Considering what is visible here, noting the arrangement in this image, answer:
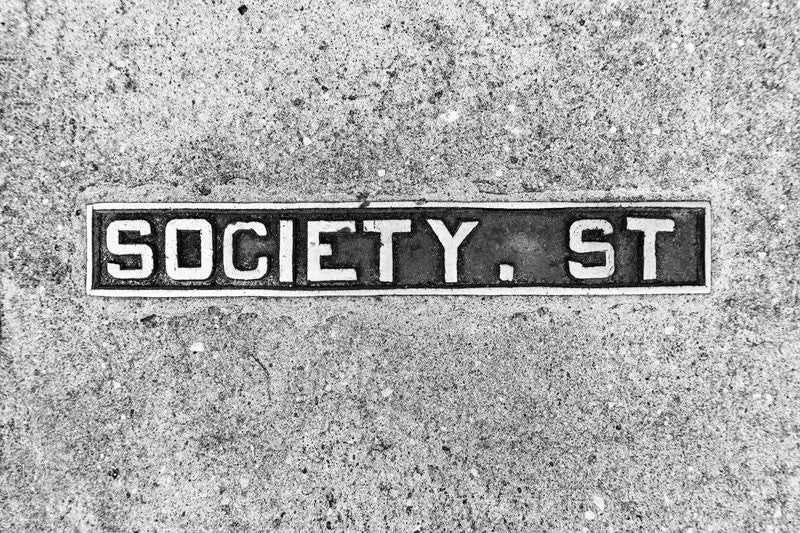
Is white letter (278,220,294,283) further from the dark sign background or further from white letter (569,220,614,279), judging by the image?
white letter (569,220,614,279)

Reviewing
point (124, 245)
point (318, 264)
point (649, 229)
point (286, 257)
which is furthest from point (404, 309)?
point (124, 245)

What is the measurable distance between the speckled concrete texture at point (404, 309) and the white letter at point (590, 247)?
142 mm

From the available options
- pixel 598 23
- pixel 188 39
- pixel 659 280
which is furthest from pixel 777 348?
pixel 188 39

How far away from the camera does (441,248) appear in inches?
71.4

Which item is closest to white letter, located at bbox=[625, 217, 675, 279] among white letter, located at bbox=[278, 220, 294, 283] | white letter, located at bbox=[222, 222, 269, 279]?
white letter, located at bbox=[278, 220, 294, 283]

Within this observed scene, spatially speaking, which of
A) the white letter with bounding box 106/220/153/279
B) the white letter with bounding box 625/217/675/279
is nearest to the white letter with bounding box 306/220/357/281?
the white letter with bounding box 106/220/153/279

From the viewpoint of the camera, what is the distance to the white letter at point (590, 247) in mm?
1796

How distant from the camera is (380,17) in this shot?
5.89ft

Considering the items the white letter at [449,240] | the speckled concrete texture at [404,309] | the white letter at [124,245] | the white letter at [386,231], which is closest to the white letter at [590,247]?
the speckled concrete texture at [404,309]

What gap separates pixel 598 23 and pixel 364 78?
102 centimetres

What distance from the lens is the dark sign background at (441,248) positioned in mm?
1796

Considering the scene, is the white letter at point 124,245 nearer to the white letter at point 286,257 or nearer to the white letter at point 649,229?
the white letter at point 286,257

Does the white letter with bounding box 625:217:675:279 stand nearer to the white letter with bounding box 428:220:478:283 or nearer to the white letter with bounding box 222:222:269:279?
the white letter with bounding box 428:220:478:283

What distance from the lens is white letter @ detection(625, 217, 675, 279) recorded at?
5.88 feet
